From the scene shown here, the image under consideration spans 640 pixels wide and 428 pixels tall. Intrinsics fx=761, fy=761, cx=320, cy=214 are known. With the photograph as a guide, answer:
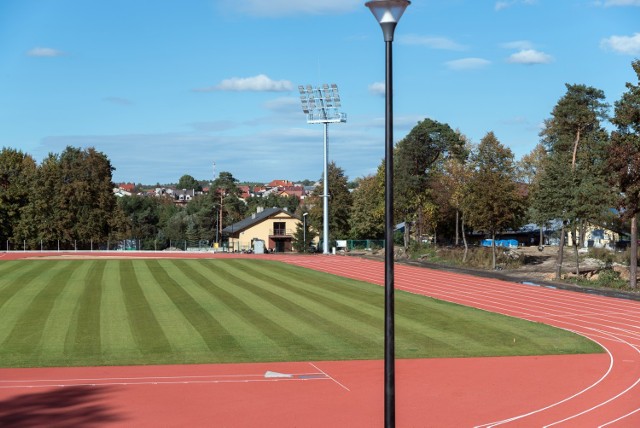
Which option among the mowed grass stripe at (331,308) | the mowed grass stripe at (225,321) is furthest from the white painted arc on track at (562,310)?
the mowed grass stripe at (225,321)

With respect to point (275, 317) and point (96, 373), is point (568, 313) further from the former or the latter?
point (96, 373)

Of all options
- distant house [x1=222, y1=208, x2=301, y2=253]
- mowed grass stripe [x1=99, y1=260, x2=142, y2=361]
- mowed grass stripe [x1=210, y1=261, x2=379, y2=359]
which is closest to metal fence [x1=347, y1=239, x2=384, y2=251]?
distant house [x1=222, y1=208, x2=301, y2=253]

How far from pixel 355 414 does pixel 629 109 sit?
26.6 m

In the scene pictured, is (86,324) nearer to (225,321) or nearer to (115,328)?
(115,328)

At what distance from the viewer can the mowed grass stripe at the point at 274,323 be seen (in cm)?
2291

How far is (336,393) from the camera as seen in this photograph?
17.2 metres

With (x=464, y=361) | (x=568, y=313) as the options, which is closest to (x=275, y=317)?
(x=464, y=361)

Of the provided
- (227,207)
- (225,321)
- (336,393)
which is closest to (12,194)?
(227,207)

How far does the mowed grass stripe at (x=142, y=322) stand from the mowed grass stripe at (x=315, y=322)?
14.6 feet

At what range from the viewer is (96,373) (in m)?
19.5

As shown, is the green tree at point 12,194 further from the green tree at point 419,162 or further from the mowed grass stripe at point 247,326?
the mowed grass stripe at point 247,326

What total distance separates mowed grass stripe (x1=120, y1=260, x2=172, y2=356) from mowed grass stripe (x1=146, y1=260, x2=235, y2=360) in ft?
3.84

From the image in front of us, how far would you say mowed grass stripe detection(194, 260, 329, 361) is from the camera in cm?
2291

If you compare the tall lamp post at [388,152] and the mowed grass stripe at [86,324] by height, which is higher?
the tall lamp post at [388,152]
